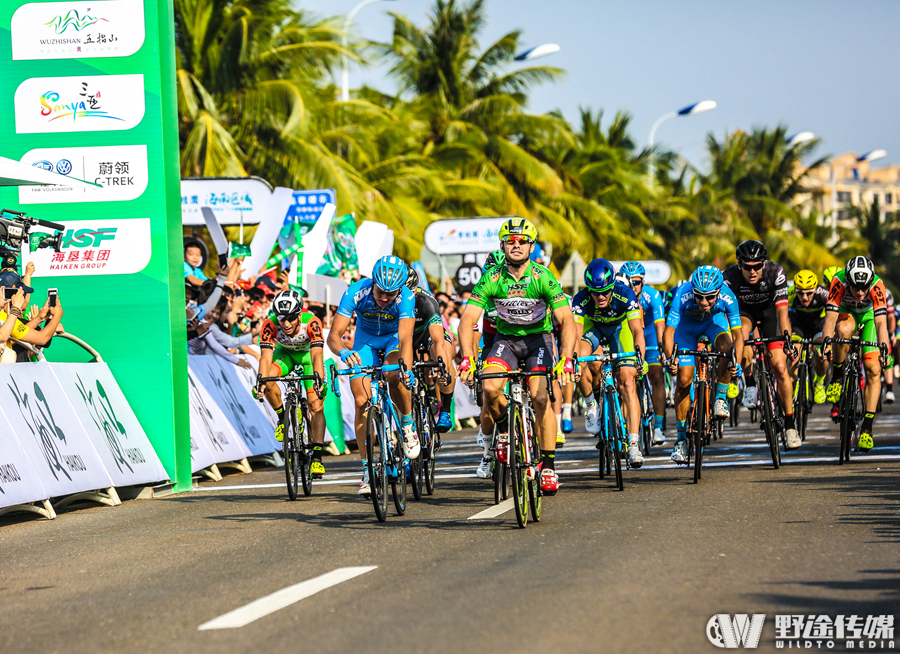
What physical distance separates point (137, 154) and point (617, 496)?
6113mm

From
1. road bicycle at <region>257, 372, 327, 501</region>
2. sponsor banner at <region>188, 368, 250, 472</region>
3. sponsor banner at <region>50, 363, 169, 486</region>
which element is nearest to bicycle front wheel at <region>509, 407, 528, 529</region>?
road bicycle at <region>257, 372, 327, 501</region>

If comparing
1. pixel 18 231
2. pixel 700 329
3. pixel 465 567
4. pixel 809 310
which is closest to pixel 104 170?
pixel 18 231

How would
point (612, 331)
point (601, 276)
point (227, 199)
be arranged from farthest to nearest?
point (227, 199) → point (612, 331) → point (601, 276)

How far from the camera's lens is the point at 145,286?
1287 cm

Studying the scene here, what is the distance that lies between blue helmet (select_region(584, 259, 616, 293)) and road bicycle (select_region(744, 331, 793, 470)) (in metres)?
1.56

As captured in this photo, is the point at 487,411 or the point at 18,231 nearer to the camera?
the point at 487,411

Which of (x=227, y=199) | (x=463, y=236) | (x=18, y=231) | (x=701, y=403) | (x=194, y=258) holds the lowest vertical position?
(x=701, y=403)

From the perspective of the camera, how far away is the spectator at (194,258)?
17.3 meters

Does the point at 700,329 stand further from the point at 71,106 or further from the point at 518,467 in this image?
the point at 71,106

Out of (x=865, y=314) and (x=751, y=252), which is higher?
(x=751, y=252)

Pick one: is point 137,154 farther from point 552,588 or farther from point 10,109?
point 552,588

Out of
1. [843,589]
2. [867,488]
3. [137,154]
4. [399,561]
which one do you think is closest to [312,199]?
[137,154]

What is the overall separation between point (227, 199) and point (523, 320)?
1318 centimetres

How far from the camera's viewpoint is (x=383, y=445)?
374 inches
